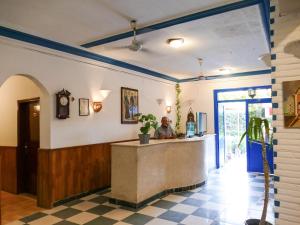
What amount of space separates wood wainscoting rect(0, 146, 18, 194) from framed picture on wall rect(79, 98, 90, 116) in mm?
1692

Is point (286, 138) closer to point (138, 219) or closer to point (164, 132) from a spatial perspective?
point (138, 219)

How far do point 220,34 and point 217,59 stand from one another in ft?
5.66

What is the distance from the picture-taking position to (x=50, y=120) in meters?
4.20

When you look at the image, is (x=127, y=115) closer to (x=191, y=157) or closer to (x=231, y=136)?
(x=191, y=157)

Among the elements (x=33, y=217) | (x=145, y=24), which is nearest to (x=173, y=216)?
(x=33, y=217)

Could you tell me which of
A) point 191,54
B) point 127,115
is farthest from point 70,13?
point 127,115

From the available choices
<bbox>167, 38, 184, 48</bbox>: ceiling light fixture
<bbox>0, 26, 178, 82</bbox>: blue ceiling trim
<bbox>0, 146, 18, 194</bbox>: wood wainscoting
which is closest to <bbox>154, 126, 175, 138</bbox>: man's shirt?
<bbox>0, 26, 178, 82</bbox>: blue ceiling trim

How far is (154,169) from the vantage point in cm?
436

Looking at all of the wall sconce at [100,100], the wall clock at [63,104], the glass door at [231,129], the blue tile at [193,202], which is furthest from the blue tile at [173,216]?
the glass door at [231,129]

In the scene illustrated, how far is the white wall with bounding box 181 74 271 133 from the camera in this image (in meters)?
7.06

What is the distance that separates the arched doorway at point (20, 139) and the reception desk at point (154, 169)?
183cm

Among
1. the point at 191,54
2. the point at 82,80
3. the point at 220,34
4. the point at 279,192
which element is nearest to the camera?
the point at 279,192

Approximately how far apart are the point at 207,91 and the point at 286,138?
5.58 meters

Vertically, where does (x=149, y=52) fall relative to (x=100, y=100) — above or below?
above
